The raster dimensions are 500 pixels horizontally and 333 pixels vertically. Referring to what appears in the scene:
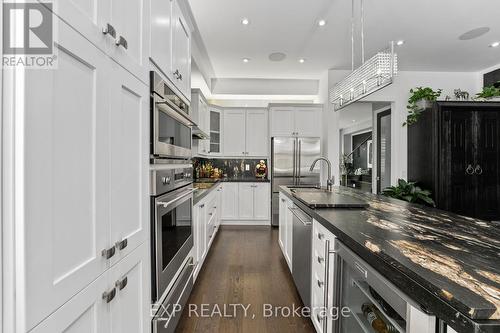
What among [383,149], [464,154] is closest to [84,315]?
[464,154]

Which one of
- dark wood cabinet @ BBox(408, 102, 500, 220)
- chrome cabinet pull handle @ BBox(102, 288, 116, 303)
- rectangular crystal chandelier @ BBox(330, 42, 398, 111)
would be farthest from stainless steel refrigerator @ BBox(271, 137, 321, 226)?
chrome cabinet pull handle @ BBox(102, 288, 116, 303)

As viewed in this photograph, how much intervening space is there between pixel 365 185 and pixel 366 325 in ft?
25.1

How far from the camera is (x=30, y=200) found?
1.94 feet

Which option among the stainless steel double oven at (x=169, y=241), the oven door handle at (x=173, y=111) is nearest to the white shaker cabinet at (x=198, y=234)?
the stainless steel double oven at (x=169, y=241)

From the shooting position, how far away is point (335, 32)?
3631 mm

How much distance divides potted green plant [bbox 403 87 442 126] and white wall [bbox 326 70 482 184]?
0.17m

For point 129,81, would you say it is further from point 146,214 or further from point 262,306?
point 262,306

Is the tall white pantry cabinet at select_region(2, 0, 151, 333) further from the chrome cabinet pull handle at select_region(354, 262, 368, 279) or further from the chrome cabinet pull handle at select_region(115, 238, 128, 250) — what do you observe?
the chrome cabinet pull handle at select_region(354, 262, 368, 279)

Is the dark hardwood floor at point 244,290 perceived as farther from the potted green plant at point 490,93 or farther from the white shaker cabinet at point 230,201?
the potted green plant at point 490,93

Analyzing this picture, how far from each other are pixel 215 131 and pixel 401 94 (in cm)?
371

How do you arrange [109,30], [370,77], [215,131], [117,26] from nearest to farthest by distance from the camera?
[109,30]
[117,26]
[370,77]
[215,131]

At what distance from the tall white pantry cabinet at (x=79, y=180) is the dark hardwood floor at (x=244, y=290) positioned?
1.07 m

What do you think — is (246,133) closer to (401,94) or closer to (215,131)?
(215,131)

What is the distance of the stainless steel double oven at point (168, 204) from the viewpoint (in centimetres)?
143
